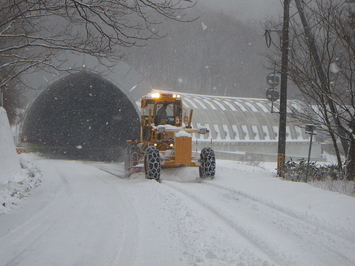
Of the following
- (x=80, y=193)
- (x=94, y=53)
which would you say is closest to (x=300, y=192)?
(x=80, y=193)

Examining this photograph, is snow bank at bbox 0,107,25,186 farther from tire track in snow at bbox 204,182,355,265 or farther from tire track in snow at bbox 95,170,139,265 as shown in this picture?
tire track in snow at bbox 204,182,355,265

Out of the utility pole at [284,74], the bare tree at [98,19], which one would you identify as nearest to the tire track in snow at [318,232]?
the bare tree at [98,19]

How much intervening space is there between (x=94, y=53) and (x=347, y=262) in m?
6.82

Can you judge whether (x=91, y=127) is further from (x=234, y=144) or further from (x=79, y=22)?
(x=79, y=22)

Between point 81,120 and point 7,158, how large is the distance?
2586cm

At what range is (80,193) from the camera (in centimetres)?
849

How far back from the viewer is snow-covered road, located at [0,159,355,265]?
421cm

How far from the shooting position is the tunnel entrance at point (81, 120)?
90.3 ft

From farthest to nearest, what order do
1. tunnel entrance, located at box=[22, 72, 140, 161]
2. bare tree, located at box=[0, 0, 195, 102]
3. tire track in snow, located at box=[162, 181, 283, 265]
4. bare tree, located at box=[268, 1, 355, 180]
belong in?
tunnel entrance, located at box=[22, 72, 140, 161] → bare tree, located at box=[268, 1, 355, 180] → bare tree, located at box=[0, 0, 195, 102] → tire track in snow, located at box=[162, 181, 283, 265]

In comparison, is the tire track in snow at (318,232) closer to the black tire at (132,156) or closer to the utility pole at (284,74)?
the utility pole at (284,74)

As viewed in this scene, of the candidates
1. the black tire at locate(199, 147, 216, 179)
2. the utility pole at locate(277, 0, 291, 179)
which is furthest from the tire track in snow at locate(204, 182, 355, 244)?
the utility pole at locate(277, 0, 291, 179)

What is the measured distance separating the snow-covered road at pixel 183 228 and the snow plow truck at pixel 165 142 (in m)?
1.73

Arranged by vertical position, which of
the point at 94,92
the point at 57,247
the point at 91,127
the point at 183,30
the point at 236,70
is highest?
the point at 183,30

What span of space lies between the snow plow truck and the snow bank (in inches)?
141
